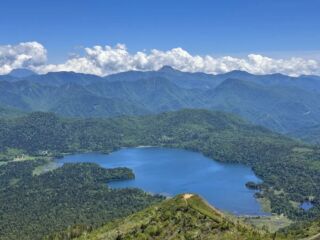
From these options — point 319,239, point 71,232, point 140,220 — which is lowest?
point 71,232

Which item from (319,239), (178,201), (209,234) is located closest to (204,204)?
(178,201)

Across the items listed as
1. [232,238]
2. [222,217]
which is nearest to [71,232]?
[222,217]

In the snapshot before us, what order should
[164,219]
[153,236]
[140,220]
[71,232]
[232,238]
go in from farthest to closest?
[71,232] → [140,220] → [164,219] → [153,236] → [232,238]

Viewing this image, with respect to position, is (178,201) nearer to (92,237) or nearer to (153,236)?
(153,236)

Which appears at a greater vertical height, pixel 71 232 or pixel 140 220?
pixel 140 220

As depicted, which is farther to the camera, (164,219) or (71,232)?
(71,232)

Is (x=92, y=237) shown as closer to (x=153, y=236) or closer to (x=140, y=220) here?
(x=140, y=220)

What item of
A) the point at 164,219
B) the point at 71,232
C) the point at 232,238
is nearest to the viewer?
the point at 232,238
